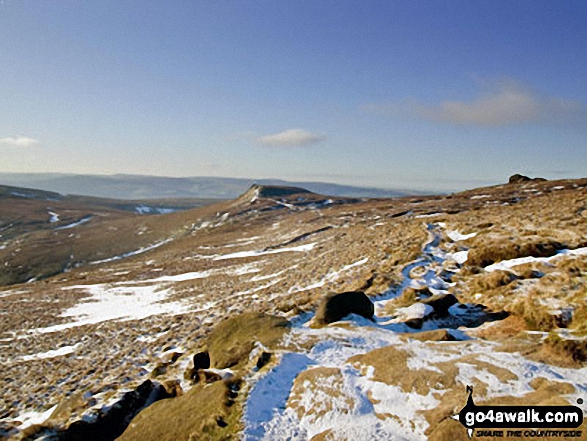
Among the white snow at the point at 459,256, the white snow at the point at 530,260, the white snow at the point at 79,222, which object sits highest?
the white snow at the point at 530,260

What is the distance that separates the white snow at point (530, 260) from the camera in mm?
16078

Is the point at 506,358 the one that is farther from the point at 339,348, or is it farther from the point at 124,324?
the point at 124,324

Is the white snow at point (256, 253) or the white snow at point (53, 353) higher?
the white snow at point (256, 253)

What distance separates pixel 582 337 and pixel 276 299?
16.6 metres

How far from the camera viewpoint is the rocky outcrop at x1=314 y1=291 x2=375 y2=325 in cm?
1460

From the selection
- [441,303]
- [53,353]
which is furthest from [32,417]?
[441,303]

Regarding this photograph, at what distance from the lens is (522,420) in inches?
273

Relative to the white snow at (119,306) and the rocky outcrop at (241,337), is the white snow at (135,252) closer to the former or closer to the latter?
the white snow at (119,306)

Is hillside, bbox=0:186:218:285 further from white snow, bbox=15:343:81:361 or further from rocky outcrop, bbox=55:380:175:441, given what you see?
rocky outcrop, bbox=55:380:175:441

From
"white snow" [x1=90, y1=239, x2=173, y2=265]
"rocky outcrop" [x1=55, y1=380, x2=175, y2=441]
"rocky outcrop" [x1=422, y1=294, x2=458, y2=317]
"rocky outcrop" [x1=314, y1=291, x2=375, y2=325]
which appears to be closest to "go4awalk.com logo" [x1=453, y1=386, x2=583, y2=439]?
"rocky outcrop" [x1=314, y1=291, x2=375, y2=325]

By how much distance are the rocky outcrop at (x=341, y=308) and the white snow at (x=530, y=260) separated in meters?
7.73

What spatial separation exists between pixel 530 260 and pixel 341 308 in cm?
1040

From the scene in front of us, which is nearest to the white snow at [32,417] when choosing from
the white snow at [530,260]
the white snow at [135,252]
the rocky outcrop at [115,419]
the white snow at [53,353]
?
the rocky outcrop at [115,419]

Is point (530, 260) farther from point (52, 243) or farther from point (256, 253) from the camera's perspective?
point (52, 243)
